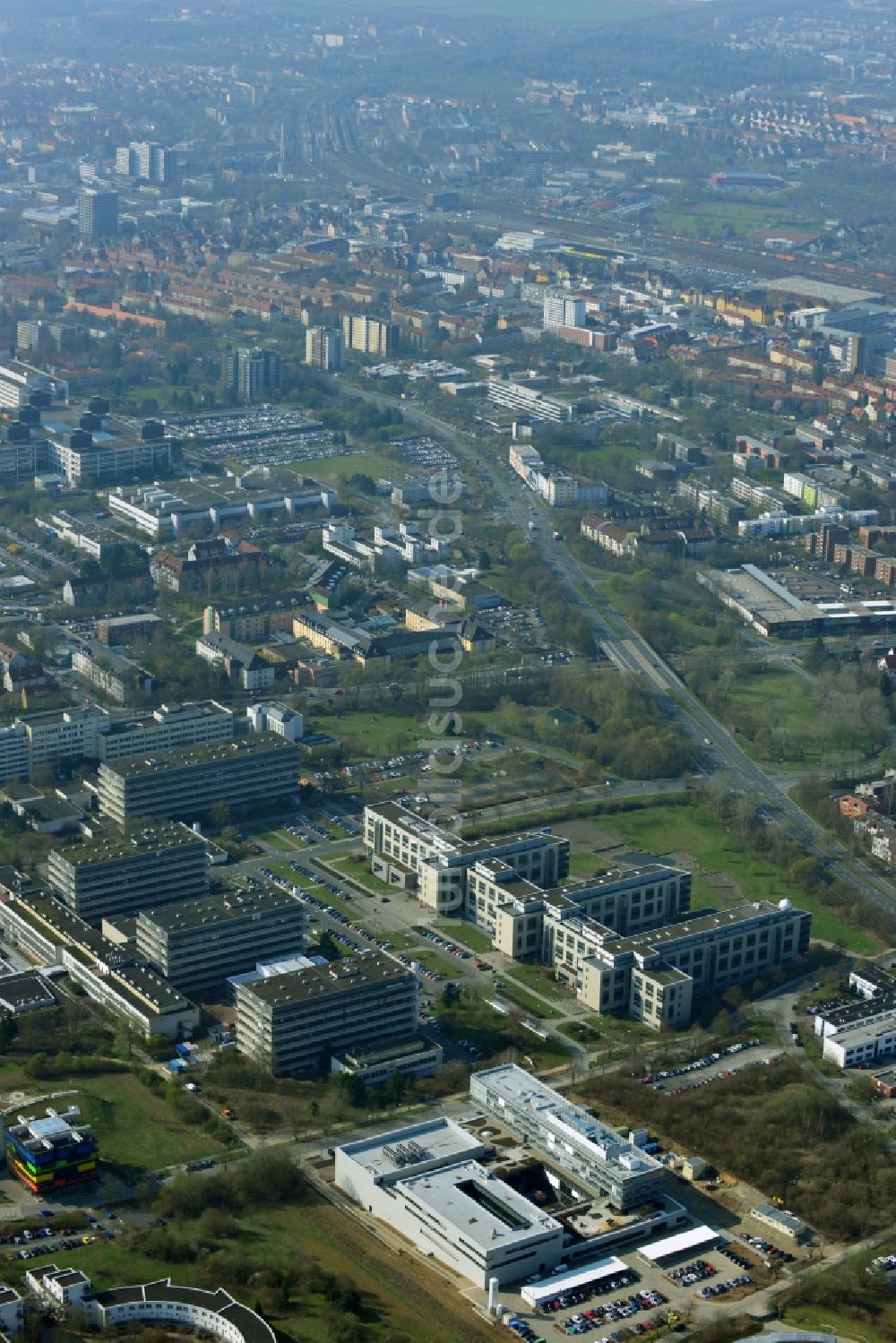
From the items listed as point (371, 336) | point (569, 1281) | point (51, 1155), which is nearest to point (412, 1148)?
point (569, 1281)

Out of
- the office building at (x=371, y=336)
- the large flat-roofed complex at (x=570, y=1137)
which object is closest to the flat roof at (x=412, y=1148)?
the large flat-roofed complex at (x=570, y=1137)

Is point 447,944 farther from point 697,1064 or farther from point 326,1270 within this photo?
point 326,1270

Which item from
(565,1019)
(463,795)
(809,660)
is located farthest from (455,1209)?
(809,660)

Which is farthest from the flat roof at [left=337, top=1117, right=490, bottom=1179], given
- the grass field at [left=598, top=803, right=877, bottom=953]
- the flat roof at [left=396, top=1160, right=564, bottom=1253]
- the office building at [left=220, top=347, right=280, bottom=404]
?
the office building at [left=220, top=347, right=280, bottom=404]

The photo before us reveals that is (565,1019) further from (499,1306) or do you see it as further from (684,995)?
(499,1306)

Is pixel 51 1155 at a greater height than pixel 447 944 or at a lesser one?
greater

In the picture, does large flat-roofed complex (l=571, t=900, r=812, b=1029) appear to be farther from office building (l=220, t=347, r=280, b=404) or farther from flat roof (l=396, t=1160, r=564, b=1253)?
office building (l=220, t=347, r=280, b=404)
